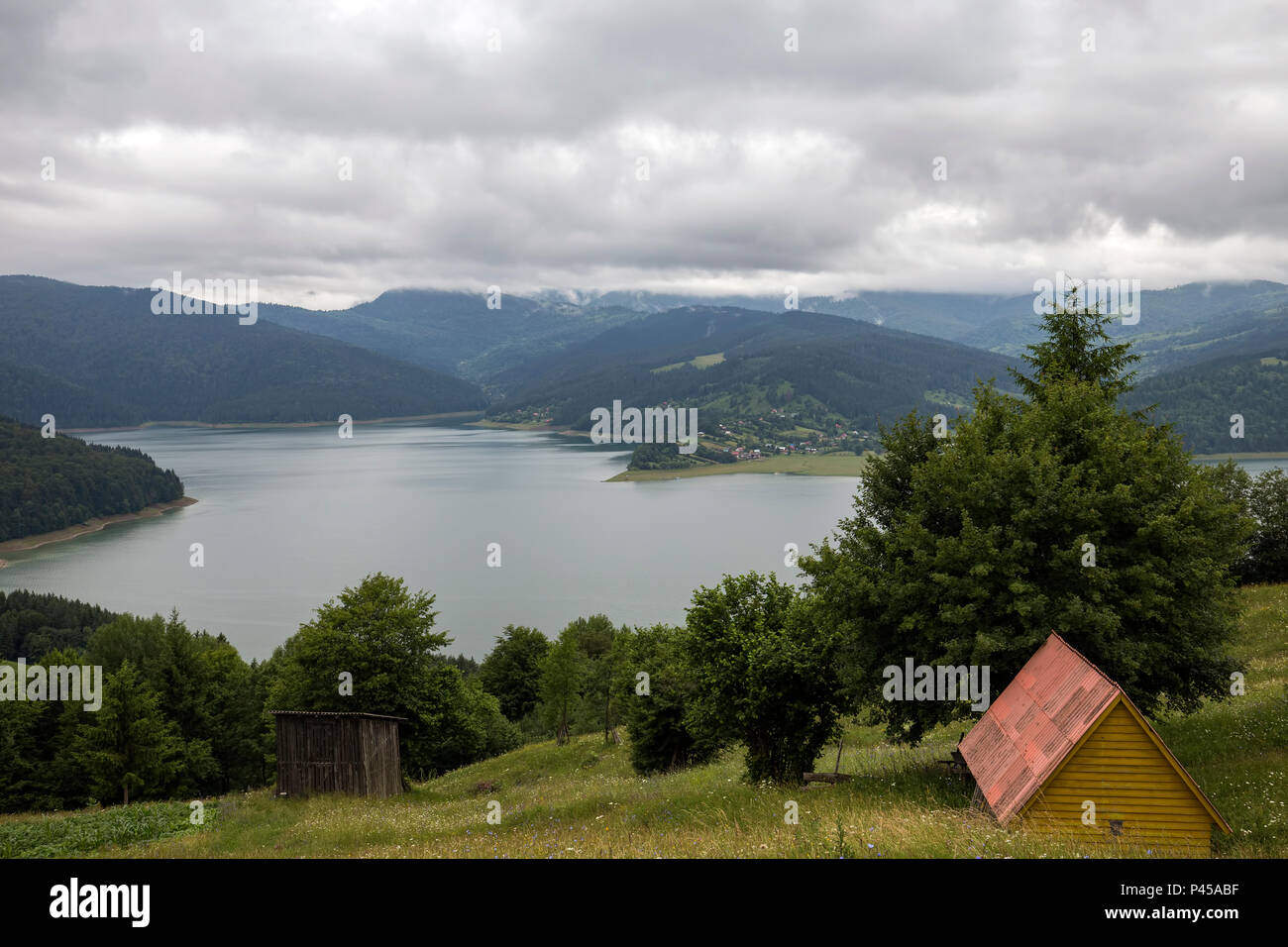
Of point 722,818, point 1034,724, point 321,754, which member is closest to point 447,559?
point 321,754

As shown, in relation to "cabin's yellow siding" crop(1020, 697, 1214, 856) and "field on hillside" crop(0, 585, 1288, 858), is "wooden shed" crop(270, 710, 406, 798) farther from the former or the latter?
"cabin's yellow siding" crop(1020, 697, 1214, 856)

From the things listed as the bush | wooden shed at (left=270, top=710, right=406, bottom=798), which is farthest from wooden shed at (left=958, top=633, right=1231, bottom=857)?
the bush

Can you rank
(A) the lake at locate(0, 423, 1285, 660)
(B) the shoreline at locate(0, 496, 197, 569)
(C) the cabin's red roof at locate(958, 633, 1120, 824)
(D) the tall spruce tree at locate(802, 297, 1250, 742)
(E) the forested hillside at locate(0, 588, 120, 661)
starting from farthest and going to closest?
(B) the shoreline at locate(0, 496, 197, 569) < (A) the lake at locate(0, 423, 1285, 660) < (E) the forested hillside at locate(0, 588, 120, 661) < (D) the tall spruce tree at locate(802, 297, 1250, 742) < (C) the cabin's red roof at locate(958, 633, 1120, 824)

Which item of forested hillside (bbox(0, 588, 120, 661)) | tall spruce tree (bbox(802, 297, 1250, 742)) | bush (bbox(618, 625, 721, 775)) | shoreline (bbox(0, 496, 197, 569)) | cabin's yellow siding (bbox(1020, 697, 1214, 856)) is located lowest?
forested hillside (bbox(0, 588, 120, 661))

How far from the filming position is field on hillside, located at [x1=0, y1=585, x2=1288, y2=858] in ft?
37.4

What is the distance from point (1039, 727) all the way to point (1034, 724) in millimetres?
272

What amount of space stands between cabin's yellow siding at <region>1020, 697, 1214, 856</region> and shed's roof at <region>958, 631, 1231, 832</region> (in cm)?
13

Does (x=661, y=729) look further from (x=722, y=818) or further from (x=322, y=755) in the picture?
(x=722, y=818)

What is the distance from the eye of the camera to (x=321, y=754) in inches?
1051

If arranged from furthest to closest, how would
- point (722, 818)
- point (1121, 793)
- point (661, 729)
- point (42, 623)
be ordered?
point (42, 623)
point (661, 729)
point (722, 818)
point (1121, 793)

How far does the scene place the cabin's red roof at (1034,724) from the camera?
39.4 ft

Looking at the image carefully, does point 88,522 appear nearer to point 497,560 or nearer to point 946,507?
point 497,560

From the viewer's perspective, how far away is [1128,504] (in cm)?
1939

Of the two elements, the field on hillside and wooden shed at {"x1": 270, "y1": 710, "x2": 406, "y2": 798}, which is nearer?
the field on hillside
